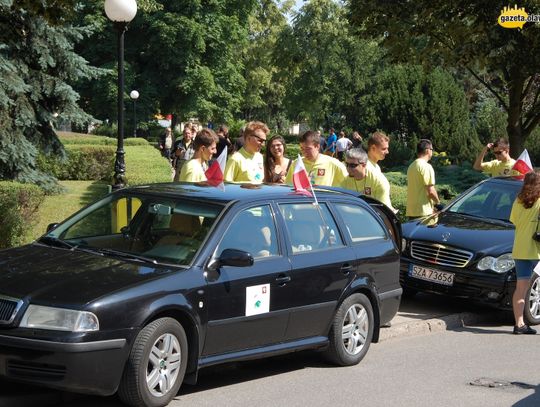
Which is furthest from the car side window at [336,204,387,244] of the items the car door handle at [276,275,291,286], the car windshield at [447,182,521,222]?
the car windshield at [447,182,521,222]

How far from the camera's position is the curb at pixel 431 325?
9.58 metres

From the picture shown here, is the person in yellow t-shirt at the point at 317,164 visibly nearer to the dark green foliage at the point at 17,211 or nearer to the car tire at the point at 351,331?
the car tire at the point at 351,331

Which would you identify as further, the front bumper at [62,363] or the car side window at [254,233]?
the car side window at [254,233]

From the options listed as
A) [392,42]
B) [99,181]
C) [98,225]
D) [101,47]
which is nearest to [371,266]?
[98,225]

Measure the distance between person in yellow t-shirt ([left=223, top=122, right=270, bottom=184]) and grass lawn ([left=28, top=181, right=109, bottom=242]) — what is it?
373 centimetres

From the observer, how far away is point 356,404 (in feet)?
22.7

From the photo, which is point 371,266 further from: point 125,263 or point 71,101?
point 71,101

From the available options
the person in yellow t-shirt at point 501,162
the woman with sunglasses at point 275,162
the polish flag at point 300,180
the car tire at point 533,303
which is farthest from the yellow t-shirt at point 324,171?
the person in yellow t-shirt at point 501,162

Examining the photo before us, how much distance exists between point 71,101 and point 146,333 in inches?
585

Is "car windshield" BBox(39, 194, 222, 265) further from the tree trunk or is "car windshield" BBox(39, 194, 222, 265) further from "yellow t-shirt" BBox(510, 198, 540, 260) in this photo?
the tree trunk

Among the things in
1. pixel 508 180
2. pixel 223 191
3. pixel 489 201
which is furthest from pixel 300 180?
pixel 508 180

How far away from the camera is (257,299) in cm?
706

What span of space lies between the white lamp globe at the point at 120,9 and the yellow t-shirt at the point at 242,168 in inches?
128

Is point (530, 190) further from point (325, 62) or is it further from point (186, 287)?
point (325, 62)
